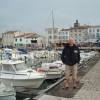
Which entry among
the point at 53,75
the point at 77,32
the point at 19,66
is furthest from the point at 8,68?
the point at 77,32

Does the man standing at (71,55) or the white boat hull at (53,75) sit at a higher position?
the man standing at (71,55)

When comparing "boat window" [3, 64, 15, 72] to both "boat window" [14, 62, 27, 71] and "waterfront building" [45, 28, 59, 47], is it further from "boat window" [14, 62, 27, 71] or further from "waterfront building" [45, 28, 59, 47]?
"waterfront building" [45, 28, 59, 47]

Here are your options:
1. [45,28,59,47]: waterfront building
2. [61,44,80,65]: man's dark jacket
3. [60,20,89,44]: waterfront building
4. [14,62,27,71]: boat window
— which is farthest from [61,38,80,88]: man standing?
[60,20,89,44]: waterfront building

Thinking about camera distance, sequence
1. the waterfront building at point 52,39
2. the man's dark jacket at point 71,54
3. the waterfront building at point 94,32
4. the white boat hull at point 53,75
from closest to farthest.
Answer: the man's dark jacket at point 71,54 → the white boat hull at point 53,75 → the waterfront building at point 52,39 → the waterfront building at point 94,32

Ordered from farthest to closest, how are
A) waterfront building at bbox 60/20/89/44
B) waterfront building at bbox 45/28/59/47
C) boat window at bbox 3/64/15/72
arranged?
waterfront building at bbox 60/20/89/44 < waterfront building at bbox 45/28/59/47 < boat window at bbox 3/64/15/72

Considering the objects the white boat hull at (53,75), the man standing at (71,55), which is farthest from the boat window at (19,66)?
the man standing at (71,55)

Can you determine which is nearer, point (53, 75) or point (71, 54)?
point (71, 54)

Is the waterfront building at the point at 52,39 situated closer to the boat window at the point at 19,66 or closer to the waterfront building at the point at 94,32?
the waterfront building at the point at 94,32

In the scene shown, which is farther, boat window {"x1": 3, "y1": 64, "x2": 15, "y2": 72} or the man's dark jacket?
boat window {"x1": 3, "y1": 64, "x2": 15, "y2": 72}

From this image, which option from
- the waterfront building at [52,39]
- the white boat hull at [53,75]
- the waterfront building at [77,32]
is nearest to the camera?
the white boat hull at [53,75]

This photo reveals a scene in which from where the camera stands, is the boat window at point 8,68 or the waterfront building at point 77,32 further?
the waterfront building at point 77,32

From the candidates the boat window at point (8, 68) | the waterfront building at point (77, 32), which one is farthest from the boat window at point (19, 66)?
the waterfront building at point (77, 32)

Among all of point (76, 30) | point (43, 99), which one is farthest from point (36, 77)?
point (76, 30)

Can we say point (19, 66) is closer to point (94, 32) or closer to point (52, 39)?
point (52, 39)
